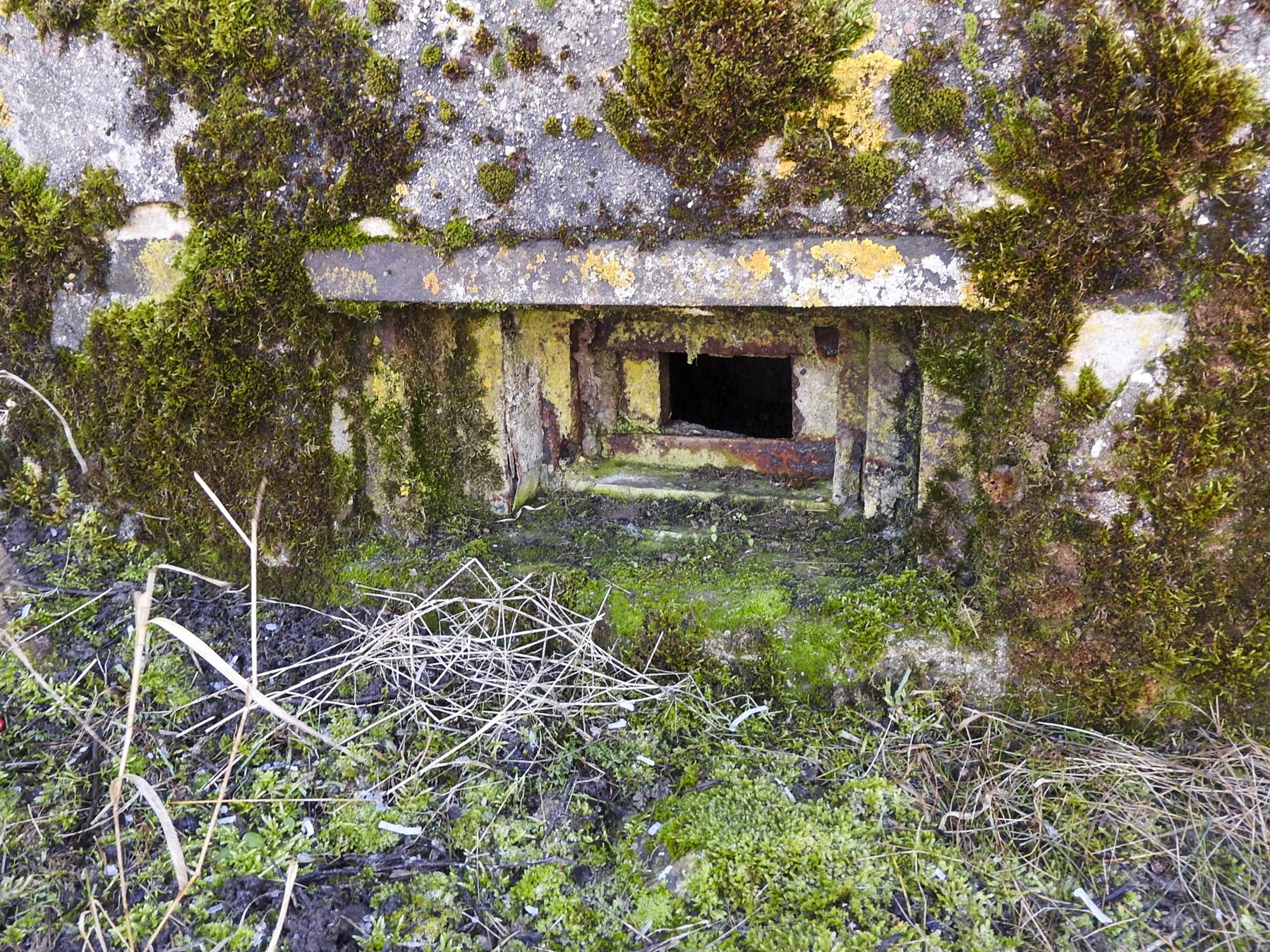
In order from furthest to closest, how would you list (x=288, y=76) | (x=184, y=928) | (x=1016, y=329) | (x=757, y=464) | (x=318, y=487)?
(x=757, y=464), (x=318, y=487), (x=288, y=76), (x=1016, y=329), (x=184, y=928)

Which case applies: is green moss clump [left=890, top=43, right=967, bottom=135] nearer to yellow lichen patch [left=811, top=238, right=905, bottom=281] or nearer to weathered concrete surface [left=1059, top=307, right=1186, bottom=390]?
yellow lichen patch [left=811, top=238, right=905, bottom=281]

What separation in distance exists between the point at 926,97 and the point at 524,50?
1028 millimetres

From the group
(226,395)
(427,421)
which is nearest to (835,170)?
(427,421)

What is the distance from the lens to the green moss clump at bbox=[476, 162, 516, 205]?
7.22ft

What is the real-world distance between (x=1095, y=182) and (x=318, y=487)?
2.33 meters

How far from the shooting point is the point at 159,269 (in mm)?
2498

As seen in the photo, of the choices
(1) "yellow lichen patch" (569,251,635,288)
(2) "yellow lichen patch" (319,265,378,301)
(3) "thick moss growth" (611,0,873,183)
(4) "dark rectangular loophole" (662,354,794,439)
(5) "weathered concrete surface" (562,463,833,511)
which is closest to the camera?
(3) "thick moss growth" (611,0,873,183)

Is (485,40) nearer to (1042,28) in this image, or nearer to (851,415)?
(1042,28)

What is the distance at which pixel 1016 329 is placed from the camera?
1977 millimetres

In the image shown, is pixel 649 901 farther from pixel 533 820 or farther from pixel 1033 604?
pixel 1033 604

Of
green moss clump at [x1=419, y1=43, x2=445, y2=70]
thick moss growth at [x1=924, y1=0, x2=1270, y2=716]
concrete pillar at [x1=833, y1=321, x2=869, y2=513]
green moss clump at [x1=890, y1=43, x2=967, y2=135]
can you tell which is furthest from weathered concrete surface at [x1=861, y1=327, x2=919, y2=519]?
green moss clump at [x1=419, y1=43, x2=445, y2=70]

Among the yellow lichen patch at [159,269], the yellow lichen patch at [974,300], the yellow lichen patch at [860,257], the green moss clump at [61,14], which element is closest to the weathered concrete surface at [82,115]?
the green moss clump at [61,14]

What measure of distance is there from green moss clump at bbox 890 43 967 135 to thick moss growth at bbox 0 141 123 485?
229 cm

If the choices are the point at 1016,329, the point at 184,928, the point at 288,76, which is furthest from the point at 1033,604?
the point at 288,76
